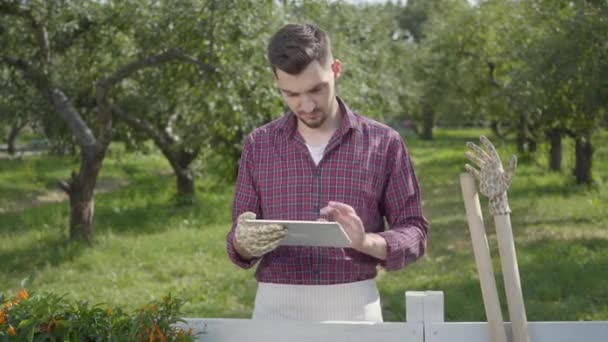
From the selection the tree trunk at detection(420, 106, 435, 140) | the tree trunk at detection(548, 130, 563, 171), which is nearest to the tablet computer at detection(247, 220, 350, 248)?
the tree trunk at detection(548, 130, 563, 171)

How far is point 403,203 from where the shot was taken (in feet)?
8.95

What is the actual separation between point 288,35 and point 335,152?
0.41m

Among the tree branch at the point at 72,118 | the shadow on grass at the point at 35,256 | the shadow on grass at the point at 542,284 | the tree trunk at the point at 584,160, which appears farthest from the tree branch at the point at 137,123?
the tree trunk at the point at 584,160

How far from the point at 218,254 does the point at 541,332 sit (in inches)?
319

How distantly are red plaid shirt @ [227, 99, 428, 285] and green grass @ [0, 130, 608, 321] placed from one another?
4436 millimetres

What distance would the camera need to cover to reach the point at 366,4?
28969 millimetres

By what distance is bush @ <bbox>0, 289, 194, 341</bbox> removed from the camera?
7.71ft

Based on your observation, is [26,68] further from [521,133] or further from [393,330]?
[521,133]

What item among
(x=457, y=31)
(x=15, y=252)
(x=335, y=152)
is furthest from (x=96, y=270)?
(x=457, y=31)

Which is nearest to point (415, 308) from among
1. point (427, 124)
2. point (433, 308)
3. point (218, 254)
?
point (433, 308)

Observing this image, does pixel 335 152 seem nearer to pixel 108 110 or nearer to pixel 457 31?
pixel 108 110

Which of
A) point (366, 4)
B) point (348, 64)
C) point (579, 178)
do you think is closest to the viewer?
point (348, 64)

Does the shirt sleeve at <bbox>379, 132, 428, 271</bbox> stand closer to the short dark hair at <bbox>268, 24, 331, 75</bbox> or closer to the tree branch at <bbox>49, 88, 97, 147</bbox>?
the short dark hair at <bbox>268, 24, 331, 75</bbox>

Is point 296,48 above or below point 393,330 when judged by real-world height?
above
